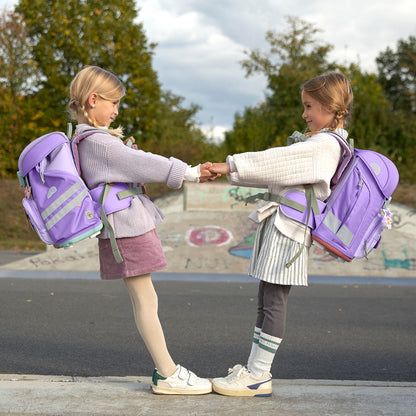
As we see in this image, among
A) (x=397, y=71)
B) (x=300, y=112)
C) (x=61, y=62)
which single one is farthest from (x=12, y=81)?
(x=397, y=71)

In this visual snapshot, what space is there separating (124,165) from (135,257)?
479mm

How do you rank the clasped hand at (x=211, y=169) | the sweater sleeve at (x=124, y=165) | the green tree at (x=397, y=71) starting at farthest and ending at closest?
the green tree at (x=397, y=71) < the clasped hand at (x=211, y=169) < the sweater sleeve at (x=124, y=165)

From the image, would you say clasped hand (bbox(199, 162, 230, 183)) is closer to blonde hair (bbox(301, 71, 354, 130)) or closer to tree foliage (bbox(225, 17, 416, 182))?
blonde hair (bbox(301, 71, 354, 130))

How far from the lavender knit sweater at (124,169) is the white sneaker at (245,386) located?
3.06ft

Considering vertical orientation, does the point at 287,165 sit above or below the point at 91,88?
below

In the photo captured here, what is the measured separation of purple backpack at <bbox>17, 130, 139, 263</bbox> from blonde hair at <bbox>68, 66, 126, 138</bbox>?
247 millimetres

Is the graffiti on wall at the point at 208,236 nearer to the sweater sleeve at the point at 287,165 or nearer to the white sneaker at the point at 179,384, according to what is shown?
the white sneaker at the point at 179,384

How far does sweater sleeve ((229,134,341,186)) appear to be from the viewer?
3.56 meters

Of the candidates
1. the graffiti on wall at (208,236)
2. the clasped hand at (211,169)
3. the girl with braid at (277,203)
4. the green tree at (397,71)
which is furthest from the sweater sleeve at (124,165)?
the green tree at (397,71)

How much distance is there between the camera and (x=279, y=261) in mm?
3598

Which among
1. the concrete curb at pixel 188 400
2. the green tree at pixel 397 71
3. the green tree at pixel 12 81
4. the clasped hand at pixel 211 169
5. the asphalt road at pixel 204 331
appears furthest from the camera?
the green tree at pixel 397 71

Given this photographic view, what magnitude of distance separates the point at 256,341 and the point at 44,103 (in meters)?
22.8

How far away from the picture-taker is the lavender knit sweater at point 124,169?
138 inches

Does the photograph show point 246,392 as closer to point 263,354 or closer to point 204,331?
point 263,354
